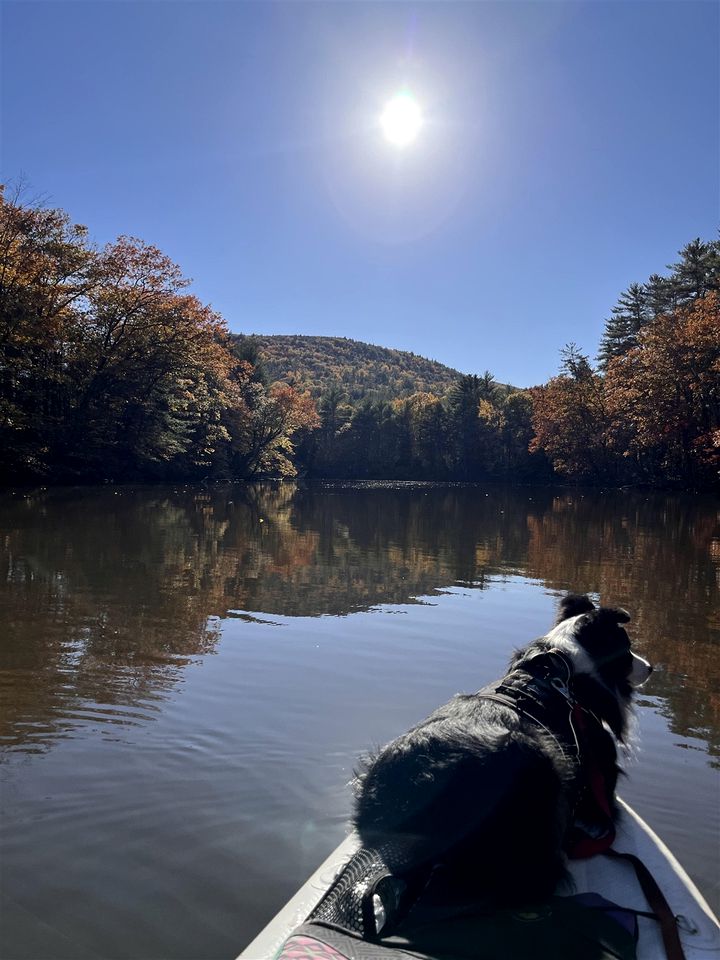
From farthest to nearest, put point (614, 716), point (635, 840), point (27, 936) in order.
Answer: point (614, 716), point (635, 840), point (27, 936)

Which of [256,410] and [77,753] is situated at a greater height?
[256,410]

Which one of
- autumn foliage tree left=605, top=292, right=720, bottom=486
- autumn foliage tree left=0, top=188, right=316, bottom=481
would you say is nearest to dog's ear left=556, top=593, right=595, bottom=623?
autumn foliage tree left=0, top=188, right=316, bottom=481

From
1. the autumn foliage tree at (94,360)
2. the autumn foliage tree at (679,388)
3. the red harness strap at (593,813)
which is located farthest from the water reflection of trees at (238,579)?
the autumn foliage tree at (679,388)

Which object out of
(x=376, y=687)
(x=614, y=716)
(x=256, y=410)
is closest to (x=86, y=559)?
(x=376, y=687)

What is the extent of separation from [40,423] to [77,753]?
85.0ft

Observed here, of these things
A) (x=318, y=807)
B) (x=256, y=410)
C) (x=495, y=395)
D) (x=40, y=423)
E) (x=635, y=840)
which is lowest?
(x=318, y=807)

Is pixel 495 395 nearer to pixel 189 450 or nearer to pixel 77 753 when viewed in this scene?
pixel 189 450

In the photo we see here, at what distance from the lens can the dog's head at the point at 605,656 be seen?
2979 millimetres

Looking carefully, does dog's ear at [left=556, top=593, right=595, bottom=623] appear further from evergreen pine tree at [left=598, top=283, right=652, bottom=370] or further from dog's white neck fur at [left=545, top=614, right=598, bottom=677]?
evergreen pine tree at [left=598, top=283, right=652, bottom=370]

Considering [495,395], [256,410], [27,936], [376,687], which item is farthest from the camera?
[495,395]

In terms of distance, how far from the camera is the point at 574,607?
340 cm

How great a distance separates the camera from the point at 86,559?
10078mm

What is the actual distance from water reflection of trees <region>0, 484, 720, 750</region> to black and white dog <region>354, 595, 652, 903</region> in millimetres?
2365

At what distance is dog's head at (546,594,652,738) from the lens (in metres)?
2.98
